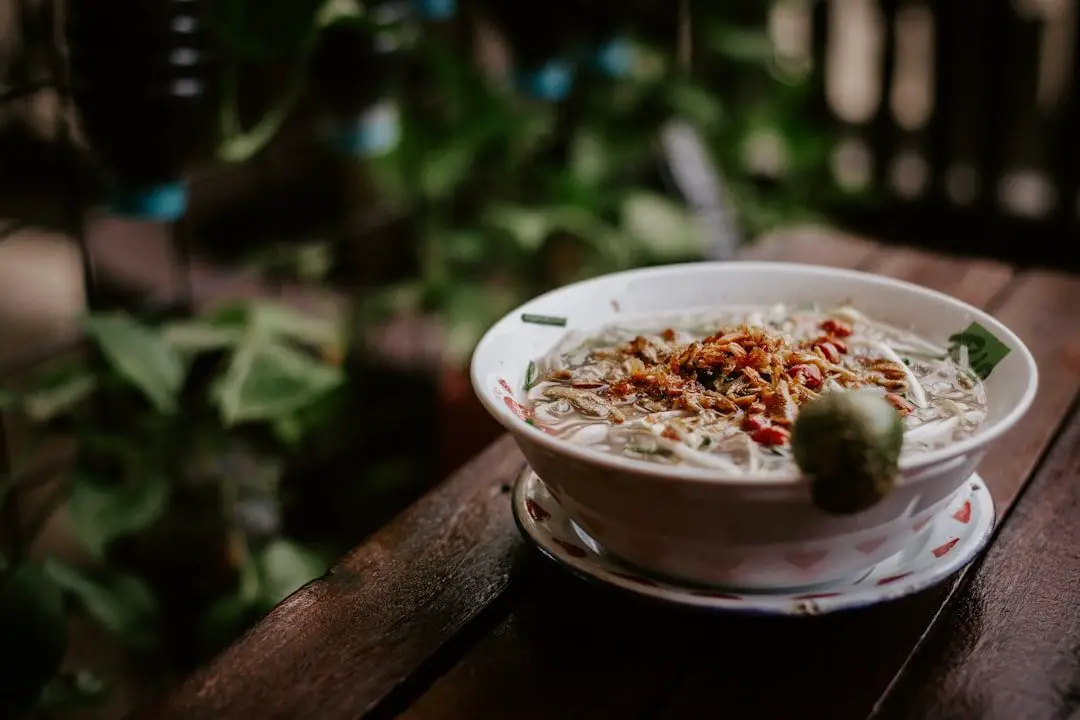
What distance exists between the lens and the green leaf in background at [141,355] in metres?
1.75

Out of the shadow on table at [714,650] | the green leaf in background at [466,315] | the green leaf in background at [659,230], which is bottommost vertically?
the green leaf in background at [466,315]

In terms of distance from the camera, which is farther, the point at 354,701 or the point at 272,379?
the point at 272,379

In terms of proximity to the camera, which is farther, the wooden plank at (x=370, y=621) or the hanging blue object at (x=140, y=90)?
the hanging blue object at (x=140, y=90)

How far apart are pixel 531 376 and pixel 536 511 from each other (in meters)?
0.15

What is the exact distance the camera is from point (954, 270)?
72.4 inches

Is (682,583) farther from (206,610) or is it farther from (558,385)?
(206,610)

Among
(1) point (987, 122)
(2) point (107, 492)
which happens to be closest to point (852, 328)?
(2) point (107, 492)

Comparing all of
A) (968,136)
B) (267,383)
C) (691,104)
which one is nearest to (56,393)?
(267,383)

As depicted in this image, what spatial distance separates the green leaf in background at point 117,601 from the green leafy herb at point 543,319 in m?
0.92

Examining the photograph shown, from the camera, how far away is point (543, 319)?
3.79ft

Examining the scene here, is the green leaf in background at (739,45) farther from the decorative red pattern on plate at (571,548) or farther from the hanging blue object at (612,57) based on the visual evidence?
the decorative red pattern on plate at (571,548)

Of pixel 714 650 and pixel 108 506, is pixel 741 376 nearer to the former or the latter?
pixel 714 650

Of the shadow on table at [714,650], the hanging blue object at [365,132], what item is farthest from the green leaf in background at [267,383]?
the shadow on table at [714,650]

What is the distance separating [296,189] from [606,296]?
250 centimetres
